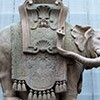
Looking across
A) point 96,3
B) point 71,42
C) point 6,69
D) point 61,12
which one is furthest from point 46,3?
point 96,3

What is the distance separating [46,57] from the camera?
251 cm

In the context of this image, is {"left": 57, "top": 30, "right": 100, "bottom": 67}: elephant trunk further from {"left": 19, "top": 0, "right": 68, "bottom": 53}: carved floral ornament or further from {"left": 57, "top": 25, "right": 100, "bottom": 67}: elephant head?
{"left": 19, "top": 0, "right": 68, "bottom": 53}: carved floral ornament

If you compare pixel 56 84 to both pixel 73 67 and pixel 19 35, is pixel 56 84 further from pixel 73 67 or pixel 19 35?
A: pixel 19 35

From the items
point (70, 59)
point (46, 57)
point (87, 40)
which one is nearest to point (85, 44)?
point (87, 40)

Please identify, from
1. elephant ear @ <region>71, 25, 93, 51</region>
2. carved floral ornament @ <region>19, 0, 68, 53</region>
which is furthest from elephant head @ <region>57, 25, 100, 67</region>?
carved floral ornament @ <region>19, 0, 68, 53</region>

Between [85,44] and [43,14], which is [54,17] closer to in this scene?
[43,14]

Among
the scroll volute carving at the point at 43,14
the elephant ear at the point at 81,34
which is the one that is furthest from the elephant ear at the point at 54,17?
A: the elephant ear at the point at 81,34

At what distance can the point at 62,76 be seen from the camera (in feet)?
8.11

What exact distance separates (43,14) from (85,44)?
0.29 m

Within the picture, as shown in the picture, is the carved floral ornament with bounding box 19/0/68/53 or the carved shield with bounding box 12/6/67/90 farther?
the carved floral ornament with bounding box 19/0/68/53

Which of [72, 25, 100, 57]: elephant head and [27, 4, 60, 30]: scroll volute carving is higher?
[27, 4, 60, 30]: scroll volute carving

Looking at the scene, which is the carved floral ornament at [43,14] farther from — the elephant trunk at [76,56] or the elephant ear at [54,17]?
the elephant trunk at [76,56]

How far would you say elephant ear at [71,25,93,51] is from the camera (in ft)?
8.37

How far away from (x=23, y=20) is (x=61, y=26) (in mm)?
212
